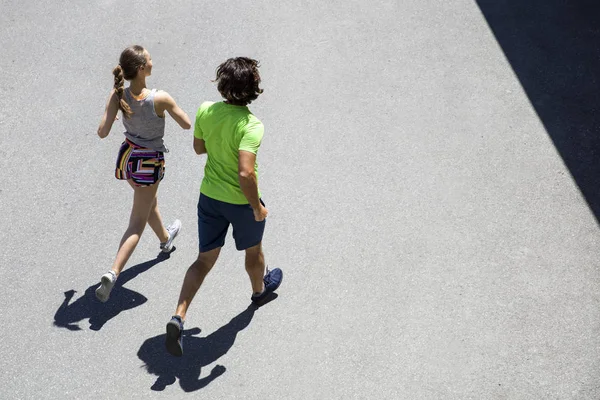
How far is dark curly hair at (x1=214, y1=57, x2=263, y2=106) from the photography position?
4520 millimetres

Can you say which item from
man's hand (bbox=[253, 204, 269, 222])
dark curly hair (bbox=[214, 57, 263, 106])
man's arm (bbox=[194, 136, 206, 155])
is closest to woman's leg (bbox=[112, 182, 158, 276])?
man's arm (bbox=[194, 136, 206, 155])

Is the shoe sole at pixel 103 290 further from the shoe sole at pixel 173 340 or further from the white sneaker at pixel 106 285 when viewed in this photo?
the shoe sole at pixel 173 340

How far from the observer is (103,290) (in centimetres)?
535

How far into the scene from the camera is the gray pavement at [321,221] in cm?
514

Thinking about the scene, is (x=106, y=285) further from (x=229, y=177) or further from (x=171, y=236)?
(x=229, y=177)

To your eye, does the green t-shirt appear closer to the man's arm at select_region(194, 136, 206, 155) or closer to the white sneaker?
the man's arm at select_region(194, 136, 206, 155)

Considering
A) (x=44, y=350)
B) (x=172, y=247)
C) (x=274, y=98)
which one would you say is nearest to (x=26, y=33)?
(x=274, y=98)

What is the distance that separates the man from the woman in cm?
48

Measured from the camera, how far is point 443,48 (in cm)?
795

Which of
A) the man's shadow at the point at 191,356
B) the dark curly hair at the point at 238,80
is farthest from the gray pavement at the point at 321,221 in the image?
the dark curly hair at the point at 238,80

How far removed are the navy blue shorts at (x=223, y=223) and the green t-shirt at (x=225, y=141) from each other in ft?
0.20

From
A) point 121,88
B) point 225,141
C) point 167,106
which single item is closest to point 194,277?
point 225,141

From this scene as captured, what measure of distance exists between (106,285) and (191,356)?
2.57 feet

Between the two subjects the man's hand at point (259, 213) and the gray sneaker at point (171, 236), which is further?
the gray sneaker at point (171, 236)
